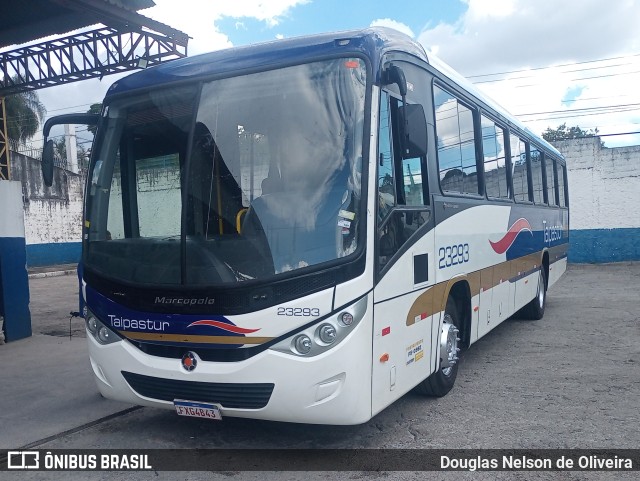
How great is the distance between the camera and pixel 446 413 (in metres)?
5.68

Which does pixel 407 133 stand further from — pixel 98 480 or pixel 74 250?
pixel 74 250

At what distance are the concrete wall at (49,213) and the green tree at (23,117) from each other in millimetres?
5184

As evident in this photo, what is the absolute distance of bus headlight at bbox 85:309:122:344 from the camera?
488 cm

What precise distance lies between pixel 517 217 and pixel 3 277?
7854 millimetres

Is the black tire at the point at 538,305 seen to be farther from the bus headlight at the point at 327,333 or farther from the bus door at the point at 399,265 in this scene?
the bus headlight at the point at 327,333

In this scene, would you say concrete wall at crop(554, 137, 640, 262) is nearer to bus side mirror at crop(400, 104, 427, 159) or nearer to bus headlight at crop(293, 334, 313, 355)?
bus side mirror at crop(400, 104, 427, 159)

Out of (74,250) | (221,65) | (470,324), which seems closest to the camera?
(221,65)

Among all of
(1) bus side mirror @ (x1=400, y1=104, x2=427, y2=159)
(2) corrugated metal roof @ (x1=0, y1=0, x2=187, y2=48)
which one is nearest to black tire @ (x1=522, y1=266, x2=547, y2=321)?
(1) bus side mirror @ (x1=400, y1=104, x2=427, y2=159)

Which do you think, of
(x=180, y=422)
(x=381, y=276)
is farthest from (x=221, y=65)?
(x=180, y=422)

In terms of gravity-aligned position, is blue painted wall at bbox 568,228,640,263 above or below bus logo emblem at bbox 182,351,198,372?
below

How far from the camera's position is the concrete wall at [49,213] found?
94.6ft

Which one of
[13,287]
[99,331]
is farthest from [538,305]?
[13,287]

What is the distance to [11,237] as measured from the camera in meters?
9.70

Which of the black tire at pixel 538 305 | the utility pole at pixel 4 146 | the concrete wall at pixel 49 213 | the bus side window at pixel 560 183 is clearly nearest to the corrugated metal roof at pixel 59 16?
the bus side window at pixel 560 183
